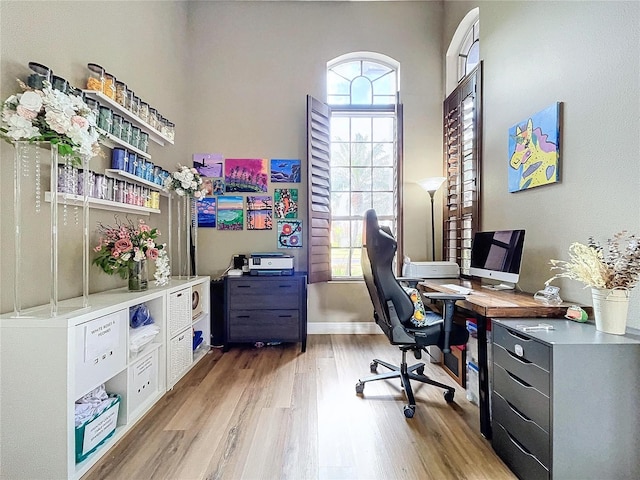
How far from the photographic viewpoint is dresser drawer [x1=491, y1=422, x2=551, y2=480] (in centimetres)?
131

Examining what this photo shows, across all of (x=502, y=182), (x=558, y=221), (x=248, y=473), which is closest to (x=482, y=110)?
(x=502, y=182)

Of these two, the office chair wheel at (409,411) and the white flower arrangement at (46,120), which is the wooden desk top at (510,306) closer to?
the office chair wheel at (409,411)

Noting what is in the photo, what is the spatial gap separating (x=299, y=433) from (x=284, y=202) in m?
2.36

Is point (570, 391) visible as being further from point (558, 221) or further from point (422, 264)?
point (422, 264)

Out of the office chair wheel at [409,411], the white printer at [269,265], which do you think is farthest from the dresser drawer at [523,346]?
the white printer at [269,265]

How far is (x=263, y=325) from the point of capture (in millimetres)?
3104

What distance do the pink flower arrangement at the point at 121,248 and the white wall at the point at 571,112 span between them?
2590 mm

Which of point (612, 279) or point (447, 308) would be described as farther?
point (447, 308)

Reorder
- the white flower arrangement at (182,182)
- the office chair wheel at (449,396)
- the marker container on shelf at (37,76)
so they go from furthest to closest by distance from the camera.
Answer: the white flower arrangement at (182,182), the office chair wheel at (449,396), the marker container on shelf at (37,76)

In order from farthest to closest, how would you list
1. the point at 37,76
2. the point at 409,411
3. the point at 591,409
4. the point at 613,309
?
the point at 409,411
the point at 37,76
the point at 613,309
the point at 591,409

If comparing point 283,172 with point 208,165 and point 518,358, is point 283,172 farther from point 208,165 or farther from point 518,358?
point 518,358

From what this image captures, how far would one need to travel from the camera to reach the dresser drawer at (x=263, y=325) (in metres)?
3.09

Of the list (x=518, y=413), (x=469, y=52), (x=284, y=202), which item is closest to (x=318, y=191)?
(x=284, y=202)

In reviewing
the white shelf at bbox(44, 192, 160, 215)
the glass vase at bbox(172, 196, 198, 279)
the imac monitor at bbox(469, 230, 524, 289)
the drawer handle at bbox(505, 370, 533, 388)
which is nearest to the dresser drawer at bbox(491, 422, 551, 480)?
the drawer handle at bbox(505, 370, 533, 388)
